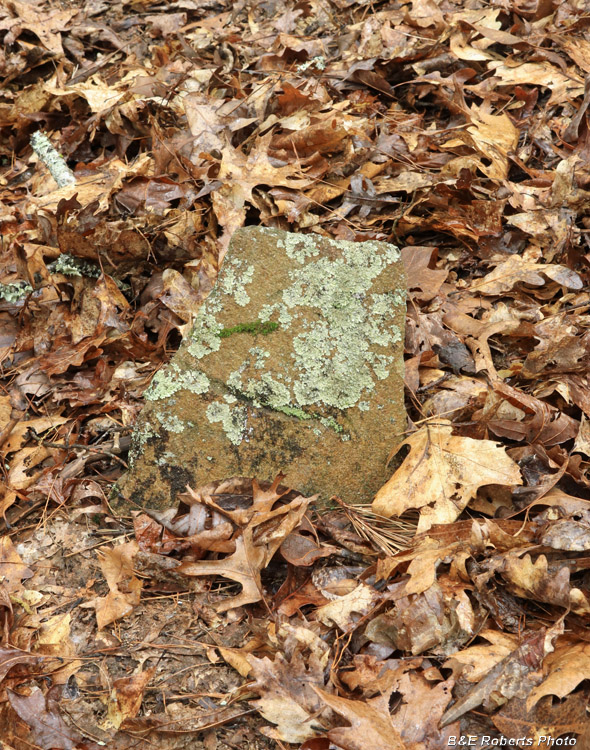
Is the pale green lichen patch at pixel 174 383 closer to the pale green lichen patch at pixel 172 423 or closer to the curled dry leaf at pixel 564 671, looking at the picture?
the pale green lichen patch at pixel 172 423

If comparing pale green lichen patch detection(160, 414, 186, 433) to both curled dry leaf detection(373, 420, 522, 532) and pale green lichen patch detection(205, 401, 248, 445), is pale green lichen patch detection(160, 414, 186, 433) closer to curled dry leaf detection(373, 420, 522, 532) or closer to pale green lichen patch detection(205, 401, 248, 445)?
pale green lichen patch detection(205, 401, 248, 445)

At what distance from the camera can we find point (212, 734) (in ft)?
6.06

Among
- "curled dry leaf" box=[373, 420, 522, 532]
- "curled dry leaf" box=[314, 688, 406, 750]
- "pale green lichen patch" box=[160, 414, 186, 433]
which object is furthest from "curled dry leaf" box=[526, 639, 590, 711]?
"pale green lichen patch" box=[160, 414, 186, 433]

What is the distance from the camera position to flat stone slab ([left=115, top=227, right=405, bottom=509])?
8.22 ft

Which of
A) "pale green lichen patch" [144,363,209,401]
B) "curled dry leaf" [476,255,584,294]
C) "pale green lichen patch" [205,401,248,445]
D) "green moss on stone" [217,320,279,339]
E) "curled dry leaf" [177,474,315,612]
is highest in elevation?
"green moss on stone" [217,320,279,339]

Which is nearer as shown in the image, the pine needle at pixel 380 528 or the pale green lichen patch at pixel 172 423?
the pine needle at pixel 380 528

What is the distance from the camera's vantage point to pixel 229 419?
2.52 metres

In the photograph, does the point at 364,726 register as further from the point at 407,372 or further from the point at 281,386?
the point at 407,372

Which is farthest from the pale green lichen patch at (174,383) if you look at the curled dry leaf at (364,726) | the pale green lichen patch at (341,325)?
the curled dry leaf at (364,726)

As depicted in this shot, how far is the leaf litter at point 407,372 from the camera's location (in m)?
1.88

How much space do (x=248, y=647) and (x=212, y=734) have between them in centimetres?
27

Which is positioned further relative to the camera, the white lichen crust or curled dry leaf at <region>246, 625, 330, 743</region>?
the white lichen crust

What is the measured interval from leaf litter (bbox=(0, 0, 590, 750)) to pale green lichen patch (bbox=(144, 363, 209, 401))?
1.38ft

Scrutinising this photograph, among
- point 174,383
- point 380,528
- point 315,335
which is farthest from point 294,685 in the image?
point 315,335
